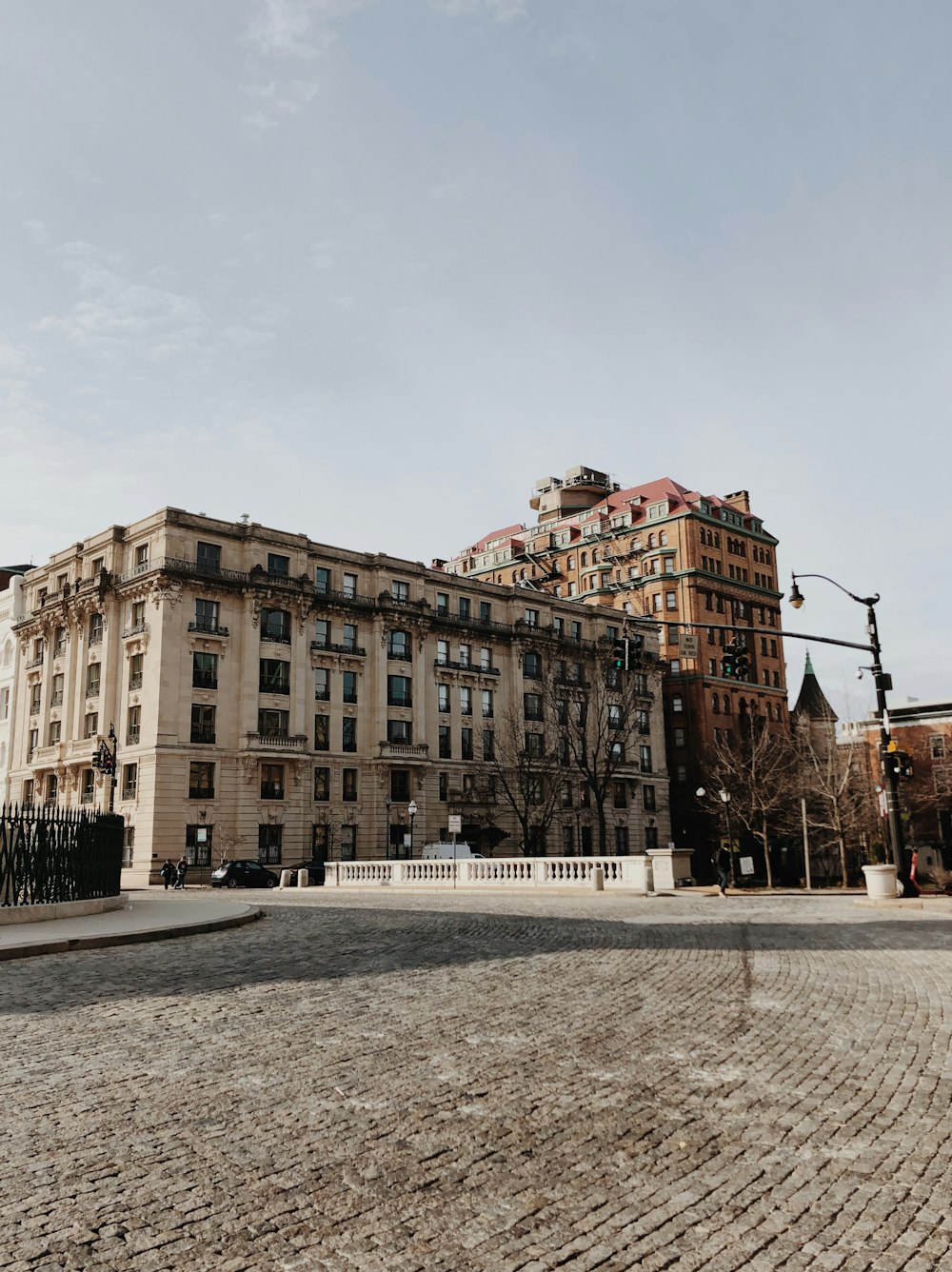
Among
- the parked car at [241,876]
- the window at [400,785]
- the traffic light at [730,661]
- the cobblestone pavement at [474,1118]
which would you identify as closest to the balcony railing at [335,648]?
the window at [400,785]

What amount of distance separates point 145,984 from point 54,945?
4.15 metres

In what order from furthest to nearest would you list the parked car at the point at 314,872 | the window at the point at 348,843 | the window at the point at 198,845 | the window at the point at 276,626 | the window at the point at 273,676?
1. the window at the point at 348,843
2. the window at the point at 276,626
3. the window at the point at 273,676
4. the window at the point at 198,845
5. the parked car at the point at 314,872

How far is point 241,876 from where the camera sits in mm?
50625

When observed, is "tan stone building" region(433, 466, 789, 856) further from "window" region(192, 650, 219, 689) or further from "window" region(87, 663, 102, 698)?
"window" region(87, 663, 102, 698)

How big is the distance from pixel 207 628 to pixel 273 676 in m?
5.15

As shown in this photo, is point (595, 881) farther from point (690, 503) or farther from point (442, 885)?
point (690, 503)

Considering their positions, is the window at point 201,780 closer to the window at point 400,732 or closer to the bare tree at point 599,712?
the window at point 400,732

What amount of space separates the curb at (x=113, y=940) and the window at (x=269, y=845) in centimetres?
4168

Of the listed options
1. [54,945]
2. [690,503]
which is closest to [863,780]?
[690,503]

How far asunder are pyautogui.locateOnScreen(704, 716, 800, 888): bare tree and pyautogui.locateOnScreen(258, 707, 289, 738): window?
2841 cm

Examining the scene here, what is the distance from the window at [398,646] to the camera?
225 ft

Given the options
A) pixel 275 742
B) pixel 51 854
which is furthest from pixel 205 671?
pixel 51 854

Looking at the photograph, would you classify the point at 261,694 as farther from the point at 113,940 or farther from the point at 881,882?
the point at 113,940

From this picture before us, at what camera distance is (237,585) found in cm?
6141
